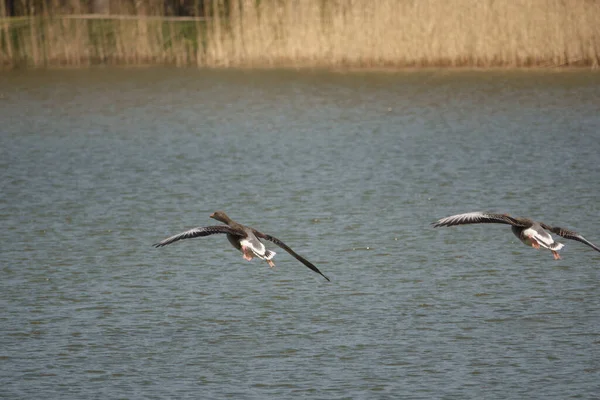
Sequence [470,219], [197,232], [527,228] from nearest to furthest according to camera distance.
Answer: [197,232] < [470,219] < [527,228]

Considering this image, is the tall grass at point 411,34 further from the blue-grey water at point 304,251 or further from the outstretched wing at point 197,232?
the outstretched wing at point 197,232

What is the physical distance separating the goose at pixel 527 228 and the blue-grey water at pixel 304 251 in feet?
3.37

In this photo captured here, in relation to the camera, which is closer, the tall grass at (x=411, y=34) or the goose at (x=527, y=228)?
the goose at (x=527, y=228)

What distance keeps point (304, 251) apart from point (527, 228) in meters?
4.78

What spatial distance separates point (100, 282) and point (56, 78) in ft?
79.3

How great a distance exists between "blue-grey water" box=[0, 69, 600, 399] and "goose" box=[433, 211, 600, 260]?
1028mm

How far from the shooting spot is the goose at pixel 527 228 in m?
11.4

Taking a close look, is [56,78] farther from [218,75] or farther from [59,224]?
[59,224]

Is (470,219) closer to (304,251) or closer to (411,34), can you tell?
(304,251)

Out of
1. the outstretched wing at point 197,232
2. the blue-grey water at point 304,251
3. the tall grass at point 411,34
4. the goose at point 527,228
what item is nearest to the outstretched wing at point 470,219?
the goose at point 527,228

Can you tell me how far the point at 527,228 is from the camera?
1240 centimetres

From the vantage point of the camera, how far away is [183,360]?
11.7 m

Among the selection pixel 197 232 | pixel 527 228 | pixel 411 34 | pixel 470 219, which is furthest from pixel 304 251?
pixel 411 34

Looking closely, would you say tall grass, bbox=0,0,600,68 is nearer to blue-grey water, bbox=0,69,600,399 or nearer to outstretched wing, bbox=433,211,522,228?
blue-grey water, bbox=0,69,600,399
